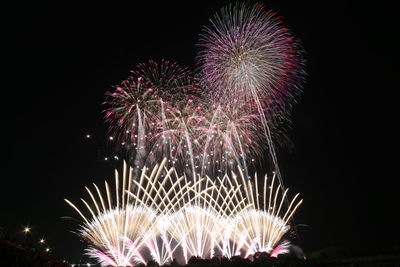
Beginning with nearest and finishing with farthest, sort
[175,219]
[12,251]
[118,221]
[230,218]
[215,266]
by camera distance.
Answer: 1. [12,251]
2. [215,266]
3. [118,221]
4. [175,219]
5. [230,218]

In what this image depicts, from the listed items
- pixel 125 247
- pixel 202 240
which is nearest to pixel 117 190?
pixel 125 247

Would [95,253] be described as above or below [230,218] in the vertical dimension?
below

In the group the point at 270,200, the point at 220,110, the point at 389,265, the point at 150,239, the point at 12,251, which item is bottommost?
the point at 389,265

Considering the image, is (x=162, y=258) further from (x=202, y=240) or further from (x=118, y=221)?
Result: (x=118, y=221)

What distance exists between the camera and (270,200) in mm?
30672

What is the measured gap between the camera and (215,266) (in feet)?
75.8

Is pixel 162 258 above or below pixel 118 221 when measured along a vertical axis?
below

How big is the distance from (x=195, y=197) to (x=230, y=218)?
399 cm

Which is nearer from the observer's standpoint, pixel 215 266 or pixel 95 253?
pixel 215 266

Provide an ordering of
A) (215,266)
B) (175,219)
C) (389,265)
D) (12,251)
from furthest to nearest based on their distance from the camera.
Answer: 1. (175,219)
2. (215,266)
3. (389,265)
4. (12,251)

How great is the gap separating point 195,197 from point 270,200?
22.9ft

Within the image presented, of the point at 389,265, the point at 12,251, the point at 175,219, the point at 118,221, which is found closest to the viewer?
the point at 12,251

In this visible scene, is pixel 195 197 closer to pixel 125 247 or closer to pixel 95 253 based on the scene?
pixel 125 247

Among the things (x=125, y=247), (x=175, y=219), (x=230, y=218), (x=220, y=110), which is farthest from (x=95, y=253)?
(x=220, y=110)
